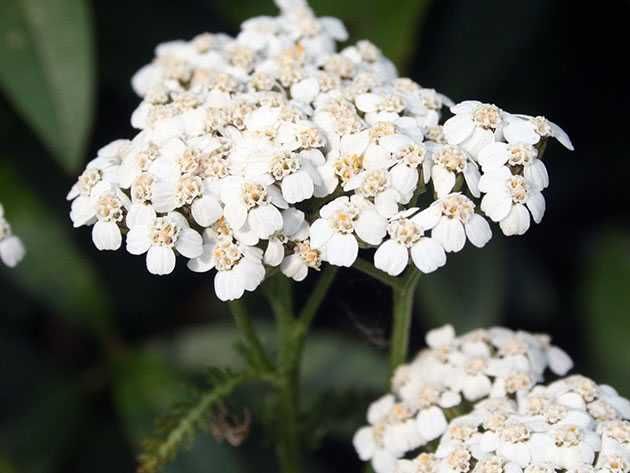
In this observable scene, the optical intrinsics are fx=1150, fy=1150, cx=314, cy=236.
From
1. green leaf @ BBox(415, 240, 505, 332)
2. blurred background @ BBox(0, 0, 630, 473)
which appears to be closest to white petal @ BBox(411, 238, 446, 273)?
blurred background @ BBox(0, 0, 630, 473)

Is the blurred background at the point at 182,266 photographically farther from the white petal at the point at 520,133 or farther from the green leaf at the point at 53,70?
the white petal at the point at 520,133

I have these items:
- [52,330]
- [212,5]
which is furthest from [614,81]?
[52,330]

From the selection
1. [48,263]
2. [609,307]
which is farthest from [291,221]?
[609,307]

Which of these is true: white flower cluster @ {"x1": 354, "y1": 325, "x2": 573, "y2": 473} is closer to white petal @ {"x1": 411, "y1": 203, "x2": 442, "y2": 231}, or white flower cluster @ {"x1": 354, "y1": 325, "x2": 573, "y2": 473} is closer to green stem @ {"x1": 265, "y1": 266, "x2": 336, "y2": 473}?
green stem @ {"x1": 265, "y1": 266, "x2": 336, "y2": 473}

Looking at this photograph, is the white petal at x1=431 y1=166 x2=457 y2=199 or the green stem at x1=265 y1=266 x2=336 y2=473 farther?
the green stem at x1=265 y1=266 x2=336 y2=473

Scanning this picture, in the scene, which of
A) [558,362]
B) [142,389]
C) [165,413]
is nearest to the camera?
[558,362]

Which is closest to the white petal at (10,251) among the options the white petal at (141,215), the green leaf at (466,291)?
the white petal at (141,215)

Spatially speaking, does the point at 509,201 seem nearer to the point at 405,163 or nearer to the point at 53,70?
the point at 405,163
